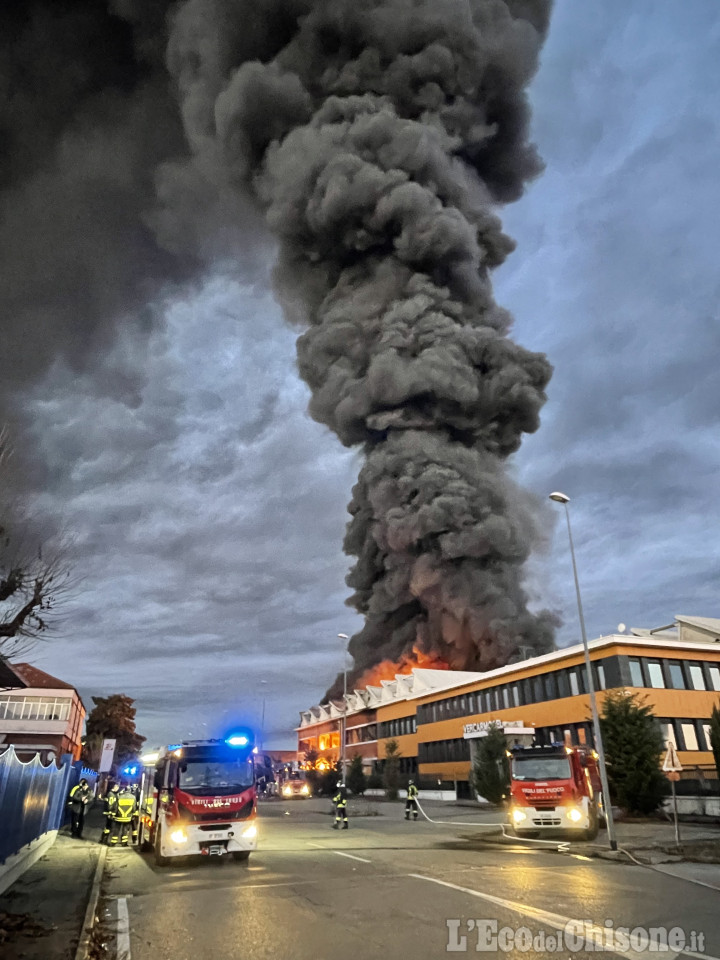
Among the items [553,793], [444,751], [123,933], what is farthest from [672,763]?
[444,751]

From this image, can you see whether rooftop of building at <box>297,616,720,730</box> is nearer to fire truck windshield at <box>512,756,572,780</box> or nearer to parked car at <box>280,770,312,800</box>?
parked car at <box>280,770,312,800</box>

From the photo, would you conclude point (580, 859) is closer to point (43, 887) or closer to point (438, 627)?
point (43, 887)

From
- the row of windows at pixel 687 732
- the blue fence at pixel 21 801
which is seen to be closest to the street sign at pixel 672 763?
the blue fence at pixel 21 801

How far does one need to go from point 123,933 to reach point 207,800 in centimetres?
499

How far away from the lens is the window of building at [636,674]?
28109 millimetres

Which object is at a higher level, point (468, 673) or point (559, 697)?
point (468, 673)

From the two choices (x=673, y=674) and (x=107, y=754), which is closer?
(x=673, y=674)

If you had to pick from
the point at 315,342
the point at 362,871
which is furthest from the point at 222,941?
the point at 315,342

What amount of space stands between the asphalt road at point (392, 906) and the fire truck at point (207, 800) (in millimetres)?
356

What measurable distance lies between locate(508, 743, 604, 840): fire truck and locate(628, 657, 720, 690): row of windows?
47.8 feet

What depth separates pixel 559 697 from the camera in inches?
1231

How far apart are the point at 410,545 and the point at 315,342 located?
1793cm

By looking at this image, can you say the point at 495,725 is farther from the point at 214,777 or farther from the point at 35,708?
the point at 35,708

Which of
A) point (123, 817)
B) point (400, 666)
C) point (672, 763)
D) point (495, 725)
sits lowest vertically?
point (123, 817)
